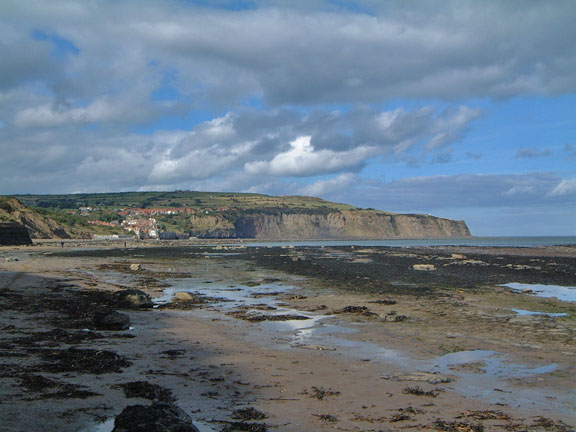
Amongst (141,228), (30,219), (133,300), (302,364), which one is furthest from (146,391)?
(141,228)

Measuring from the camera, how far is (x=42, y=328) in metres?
14.0

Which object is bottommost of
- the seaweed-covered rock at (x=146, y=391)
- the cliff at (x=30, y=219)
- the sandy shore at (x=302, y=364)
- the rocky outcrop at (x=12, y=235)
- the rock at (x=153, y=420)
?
the sandy shore at (x=302, y=364)

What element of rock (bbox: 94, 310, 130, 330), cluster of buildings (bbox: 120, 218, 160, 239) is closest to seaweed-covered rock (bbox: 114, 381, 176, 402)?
rock (bbox: 94, 310, 130, 330)

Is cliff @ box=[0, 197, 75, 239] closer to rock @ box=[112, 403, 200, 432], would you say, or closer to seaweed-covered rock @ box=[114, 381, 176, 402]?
seaweed-covered rock @ box=[114, 381, 176, 402]

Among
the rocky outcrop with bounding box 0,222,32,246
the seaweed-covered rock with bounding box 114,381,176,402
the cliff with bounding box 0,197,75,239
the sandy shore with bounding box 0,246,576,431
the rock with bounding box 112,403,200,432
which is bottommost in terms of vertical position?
the sandy shore with bounding box 0,246,576,431

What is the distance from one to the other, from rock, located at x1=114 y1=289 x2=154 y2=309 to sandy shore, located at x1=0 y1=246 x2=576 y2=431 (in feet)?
2.06

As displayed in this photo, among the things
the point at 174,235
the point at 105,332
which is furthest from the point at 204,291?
the point at 174,235

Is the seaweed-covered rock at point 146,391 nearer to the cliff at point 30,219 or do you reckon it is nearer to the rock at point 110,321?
the rock at point 110,321

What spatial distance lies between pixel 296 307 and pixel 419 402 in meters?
12.7

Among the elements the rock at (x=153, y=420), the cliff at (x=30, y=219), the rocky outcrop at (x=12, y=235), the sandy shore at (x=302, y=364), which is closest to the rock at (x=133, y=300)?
the sandy shore at (x=302, y=364)

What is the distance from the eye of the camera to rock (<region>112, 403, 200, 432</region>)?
579 centimetres

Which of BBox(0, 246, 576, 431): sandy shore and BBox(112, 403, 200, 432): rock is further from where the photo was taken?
BBox(0, 246, 576, 431): sandy shore

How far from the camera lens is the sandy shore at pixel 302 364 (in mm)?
7676

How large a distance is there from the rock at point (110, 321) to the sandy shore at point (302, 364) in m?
0.31
